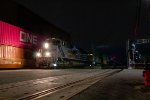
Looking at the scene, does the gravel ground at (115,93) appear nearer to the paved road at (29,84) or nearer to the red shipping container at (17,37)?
the paved road at (29,84)

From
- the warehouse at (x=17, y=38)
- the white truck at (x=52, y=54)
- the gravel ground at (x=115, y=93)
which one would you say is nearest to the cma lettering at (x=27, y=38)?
the warehouse at (x=17, y=38)

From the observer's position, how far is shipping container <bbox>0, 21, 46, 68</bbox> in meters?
37.0

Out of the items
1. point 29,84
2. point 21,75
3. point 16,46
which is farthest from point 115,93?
point 16,46

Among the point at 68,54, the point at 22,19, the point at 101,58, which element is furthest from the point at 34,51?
the point at 101,58

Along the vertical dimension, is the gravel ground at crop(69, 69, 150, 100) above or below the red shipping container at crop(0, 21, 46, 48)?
below

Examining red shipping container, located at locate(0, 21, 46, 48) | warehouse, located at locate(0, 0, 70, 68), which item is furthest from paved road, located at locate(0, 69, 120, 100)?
red shipping container, located at locate(0, 21, 46, 48)

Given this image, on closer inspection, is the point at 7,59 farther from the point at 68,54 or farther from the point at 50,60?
the point at 68,54

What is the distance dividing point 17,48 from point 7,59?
15.1 ft

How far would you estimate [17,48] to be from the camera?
41.3 metres

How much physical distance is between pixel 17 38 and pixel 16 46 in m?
1.45

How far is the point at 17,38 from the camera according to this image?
42125mm

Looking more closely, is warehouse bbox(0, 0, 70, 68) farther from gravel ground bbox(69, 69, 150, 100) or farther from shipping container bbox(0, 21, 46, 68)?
gravel ground bbox(69, 69, 150, 100)

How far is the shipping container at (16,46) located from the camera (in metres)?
37.0

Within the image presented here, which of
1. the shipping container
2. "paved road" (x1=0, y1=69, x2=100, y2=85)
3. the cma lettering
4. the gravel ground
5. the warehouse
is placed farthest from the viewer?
the cma lettering
